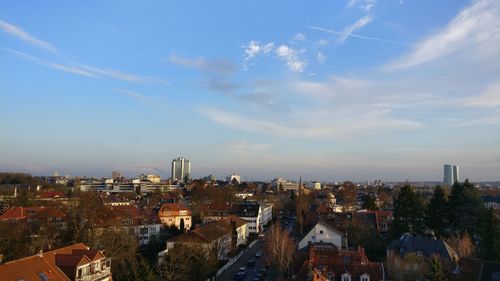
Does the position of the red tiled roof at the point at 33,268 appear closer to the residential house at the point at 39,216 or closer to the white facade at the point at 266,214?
the residential house at the point at 39,216

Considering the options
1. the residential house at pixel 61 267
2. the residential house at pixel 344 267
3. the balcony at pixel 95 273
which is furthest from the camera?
the residential house at pixel 344 267

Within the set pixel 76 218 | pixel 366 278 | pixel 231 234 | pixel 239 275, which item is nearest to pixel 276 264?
pixel 239 275

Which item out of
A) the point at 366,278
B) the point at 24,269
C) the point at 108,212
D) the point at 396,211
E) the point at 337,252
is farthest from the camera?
the point at 396,211

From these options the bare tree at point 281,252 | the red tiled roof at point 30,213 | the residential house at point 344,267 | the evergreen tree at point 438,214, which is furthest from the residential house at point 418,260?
the red tiled roof at point 30,213

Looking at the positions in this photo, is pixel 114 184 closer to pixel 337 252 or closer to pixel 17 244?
pixel 17 244

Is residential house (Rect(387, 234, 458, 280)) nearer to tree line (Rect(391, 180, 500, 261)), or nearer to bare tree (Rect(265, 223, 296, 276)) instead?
bare tree (Rect(265, 223, 296, 276))

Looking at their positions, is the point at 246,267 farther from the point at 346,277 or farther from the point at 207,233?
the point at 346,277
